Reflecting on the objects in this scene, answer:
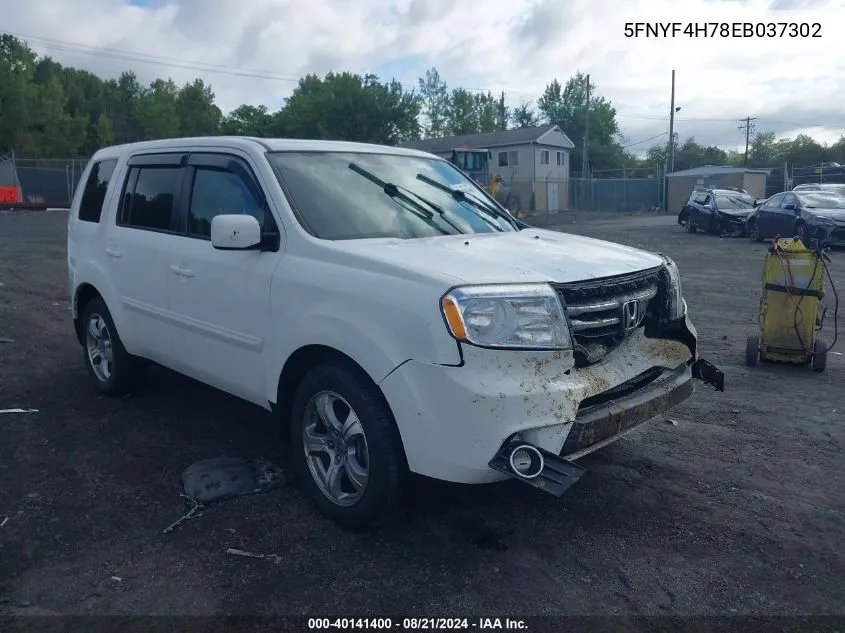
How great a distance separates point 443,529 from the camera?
3762 millimetres

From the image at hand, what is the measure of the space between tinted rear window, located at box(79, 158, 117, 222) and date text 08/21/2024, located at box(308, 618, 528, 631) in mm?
4053

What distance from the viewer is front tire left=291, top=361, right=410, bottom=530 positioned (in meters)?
3.40

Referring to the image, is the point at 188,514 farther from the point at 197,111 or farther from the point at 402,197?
the point at 197,111

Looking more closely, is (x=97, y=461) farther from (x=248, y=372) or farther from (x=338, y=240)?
(x=338, y=240)

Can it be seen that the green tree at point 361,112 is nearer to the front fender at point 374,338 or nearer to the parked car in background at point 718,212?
the parked car in background at point 718,212

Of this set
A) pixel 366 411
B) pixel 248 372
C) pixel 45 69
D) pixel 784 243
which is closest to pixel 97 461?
pixel 248 372

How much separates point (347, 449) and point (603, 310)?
1.42 m

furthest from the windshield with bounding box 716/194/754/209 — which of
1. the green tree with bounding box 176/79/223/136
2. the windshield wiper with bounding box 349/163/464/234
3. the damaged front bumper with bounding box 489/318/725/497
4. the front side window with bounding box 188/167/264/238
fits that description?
the green tree with bounding box 176/79/223/136

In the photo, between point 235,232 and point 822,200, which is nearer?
point 235,232

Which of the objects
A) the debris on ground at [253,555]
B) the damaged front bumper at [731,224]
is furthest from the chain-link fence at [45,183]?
the debris on ground at [253,555]

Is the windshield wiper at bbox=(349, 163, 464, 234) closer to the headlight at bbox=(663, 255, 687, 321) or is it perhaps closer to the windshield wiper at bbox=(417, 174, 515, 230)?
the windshield wiper at bbox=(417, 174, 515, 230)

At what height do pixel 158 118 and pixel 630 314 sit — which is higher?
pixel 158 118

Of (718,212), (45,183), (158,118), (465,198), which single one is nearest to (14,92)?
(158,118)

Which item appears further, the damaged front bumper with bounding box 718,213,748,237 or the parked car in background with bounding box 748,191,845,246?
the damaged front bumper with bounding box 718,213,748,237
